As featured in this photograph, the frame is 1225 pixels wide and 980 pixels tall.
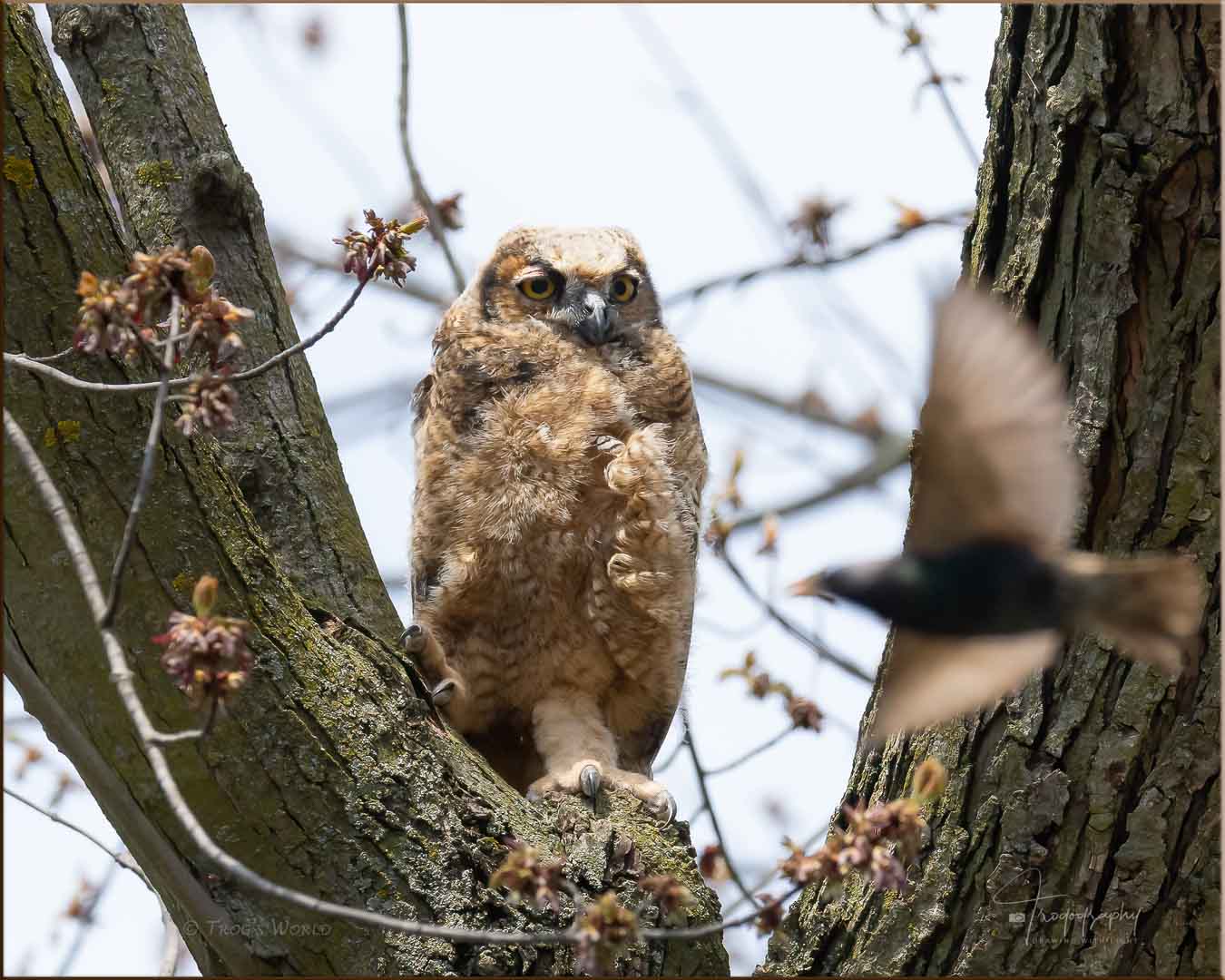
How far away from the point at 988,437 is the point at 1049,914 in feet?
3.30

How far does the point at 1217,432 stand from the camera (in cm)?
223

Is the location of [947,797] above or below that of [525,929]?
above

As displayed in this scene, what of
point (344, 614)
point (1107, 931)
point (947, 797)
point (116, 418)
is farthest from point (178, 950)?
point (1107, 931)

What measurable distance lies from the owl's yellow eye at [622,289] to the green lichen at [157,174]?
1271mm

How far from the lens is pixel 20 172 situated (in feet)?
6.54

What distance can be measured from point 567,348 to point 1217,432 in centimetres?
173

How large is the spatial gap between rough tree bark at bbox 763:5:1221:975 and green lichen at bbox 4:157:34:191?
163 cm

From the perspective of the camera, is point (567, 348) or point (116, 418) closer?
point (116, 418)

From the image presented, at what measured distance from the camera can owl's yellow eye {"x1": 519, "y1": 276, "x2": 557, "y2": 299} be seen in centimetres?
373

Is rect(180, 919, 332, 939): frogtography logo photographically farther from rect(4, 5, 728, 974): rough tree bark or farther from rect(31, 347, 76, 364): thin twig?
rect(31, 347, 76, 364): thin twig

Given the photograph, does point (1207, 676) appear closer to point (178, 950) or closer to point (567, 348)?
point (567, 348)

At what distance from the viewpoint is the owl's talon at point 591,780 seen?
2.79 metres

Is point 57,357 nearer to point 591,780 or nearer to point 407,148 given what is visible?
point 591,780

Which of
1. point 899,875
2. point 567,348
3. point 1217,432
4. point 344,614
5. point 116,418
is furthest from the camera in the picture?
point 567,348
